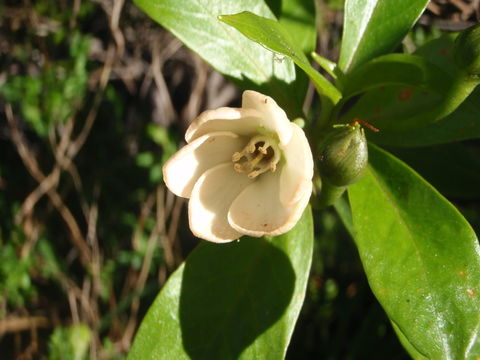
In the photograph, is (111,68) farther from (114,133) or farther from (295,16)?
(295,16)

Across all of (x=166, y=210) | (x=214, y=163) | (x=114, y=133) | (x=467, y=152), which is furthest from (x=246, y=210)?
(x=114, y=133)

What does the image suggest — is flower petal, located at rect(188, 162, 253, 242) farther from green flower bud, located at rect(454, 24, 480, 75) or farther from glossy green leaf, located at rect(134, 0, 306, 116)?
green flower bud, located at rect(454, 24, 480, 75)

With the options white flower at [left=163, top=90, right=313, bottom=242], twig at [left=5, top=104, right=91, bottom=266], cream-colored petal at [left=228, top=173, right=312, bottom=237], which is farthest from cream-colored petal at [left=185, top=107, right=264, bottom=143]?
twig at [left=5, top=104, right=91, bottom=266]

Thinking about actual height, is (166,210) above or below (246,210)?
below

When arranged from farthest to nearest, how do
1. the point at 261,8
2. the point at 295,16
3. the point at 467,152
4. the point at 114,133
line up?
the point at 114,133 → the point at 467,152 → the point at 295,16 → the point at 261,8

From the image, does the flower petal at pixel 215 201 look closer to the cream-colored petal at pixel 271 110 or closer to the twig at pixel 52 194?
the cream-colored petal at pixel 271 110

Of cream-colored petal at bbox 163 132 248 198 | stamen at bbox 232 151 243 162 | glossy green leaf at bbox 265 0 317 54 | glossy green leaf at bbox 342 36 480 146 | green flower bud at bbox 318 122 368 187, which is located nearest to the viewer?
green flower bud at bbox 318 122 368 187

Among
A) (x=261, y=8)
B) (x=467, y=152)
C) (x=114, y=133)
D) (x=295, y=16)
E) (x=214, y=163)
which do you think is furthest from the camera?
(x=114, y=133)
